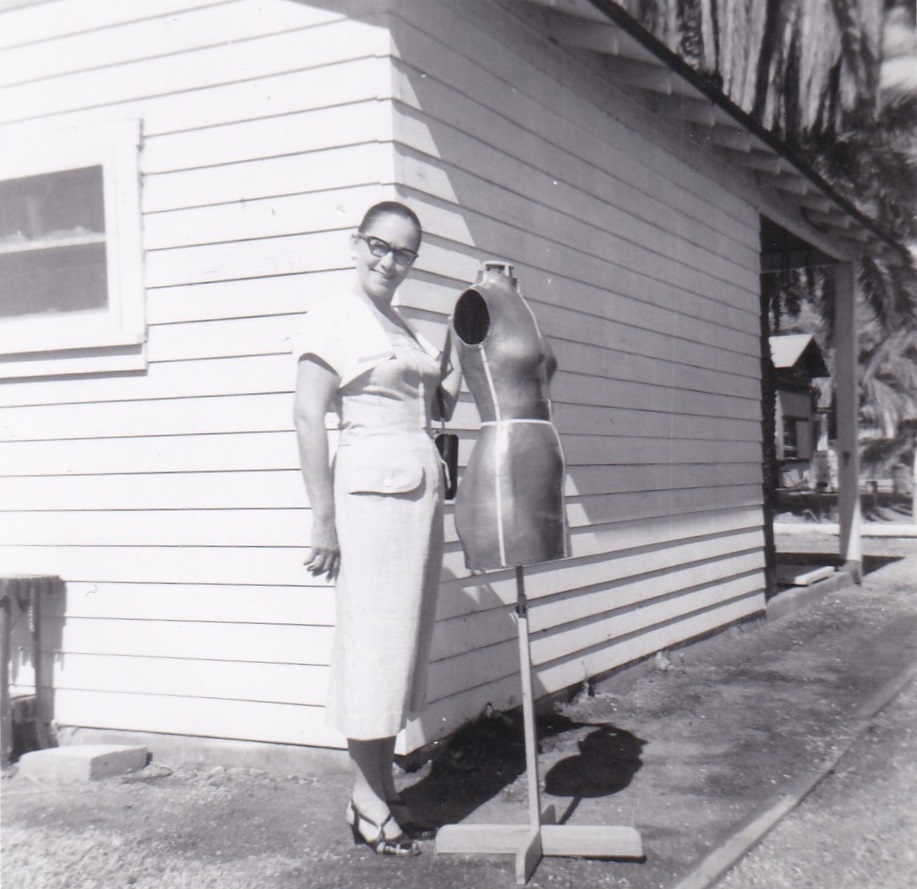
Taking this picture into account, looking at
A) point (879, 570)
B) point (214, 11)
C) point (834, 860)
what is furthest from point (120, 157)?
point (879, 570)

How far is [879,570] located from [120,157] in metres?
11.0

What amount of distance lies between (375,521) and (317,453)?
0.97 ft

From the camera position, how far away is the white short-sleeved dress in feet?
12.2

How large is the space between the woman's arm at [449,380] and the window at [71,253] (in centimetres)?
173

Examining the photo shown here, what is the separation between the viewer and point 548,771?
4.86 meters

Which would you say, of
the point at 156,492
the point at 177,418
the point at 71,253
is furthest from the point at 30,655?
the point at 71,253

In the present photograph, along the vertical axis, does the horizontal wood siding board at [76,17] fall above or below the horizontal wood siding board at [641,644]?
above

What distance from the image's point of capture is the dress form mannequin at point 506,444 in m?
3.70

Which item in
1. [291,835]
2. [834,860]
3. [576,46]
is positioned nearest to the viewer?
[834,860]

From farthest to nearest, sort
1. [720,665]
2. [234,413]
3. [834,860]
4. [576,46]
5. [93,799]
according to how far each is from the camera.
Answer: [720,665]
[576,46]
[234,413]
[93,799]
[834,860]

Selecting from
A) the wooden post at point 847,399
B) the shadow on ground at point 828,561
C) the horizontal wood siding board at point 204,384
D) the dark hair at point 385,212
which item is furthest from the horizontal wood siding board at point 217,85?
the shadow on ground at point 828,561

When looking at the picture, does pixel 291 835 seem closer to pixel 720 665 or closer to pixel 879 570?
pixel 720 665

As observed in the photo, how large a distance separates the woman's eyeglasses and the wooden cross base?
1.94 metres

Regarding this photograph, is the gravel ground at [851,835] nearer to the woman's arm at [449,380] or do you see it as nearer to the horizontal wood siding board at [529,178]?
the woman's arm at [449,380]
